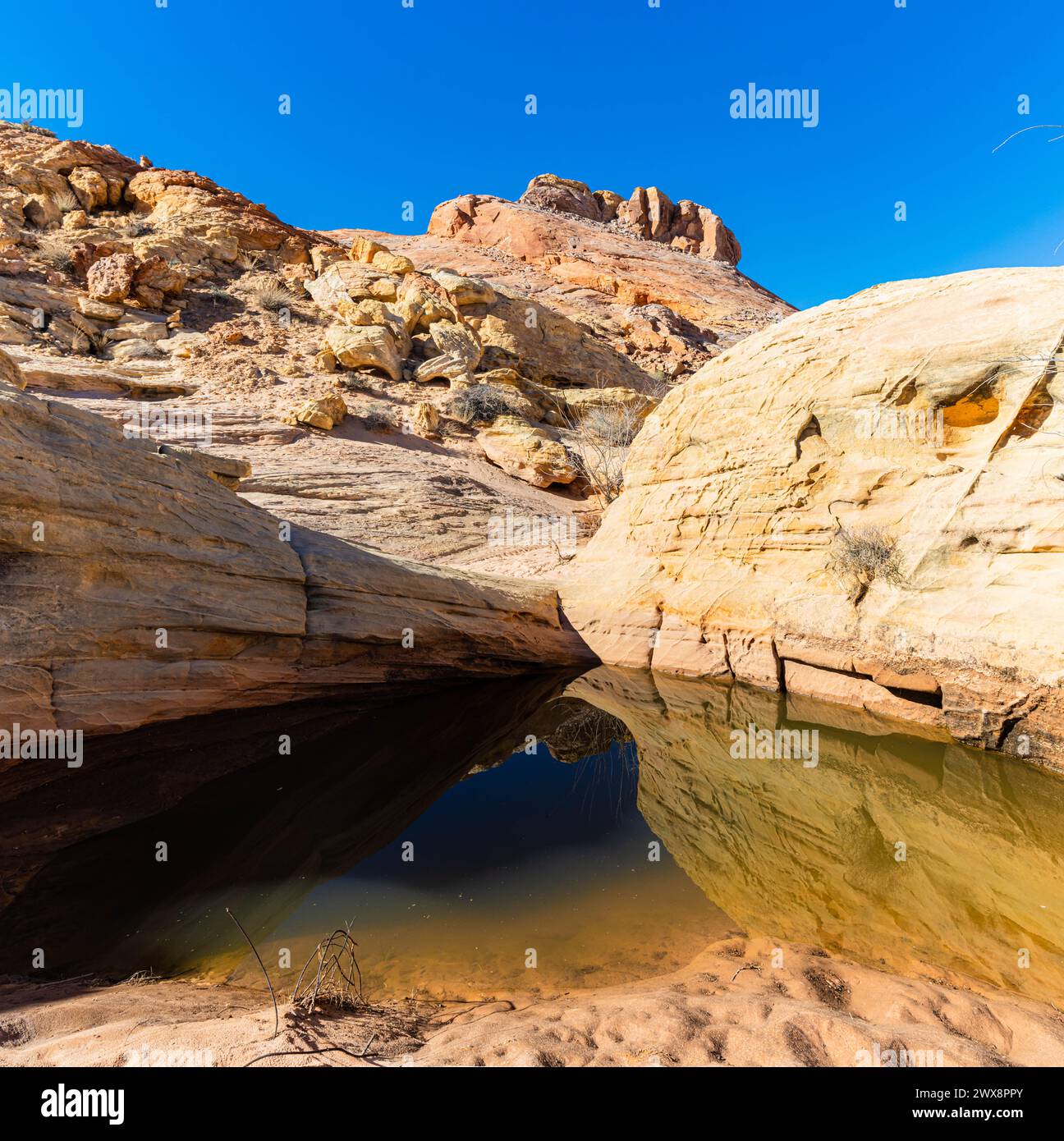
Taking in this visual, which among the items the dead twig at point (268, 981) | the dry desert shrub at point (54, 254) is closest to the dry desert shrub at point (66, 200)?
the dry desert shrub at point (54, 254)

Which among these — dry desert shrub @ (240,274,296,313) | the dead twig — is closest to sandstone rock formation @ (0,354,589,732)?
the dead twig

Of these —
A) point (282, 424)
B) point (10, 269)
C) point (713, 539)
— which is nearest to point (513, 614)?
point (713, 539)

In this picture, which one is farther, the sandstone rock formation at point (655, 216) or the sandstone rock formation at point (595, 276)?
the sandstone rock formation at point (655, 216)

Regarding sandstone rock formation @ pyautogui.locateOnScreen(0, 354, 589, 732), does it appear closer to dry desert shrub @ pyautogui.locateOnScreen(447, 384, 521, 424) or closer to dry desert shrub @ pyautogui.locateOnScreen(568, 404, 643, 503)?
dry desert shrub @ pyautogui.locateOnScreen(568, 404, 643, 503)

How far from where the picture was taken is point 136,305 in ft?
69.8

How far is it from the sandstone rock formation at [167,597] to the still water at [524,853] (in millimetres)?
676

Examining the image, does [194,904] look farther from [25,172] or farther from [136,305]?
[25,172]

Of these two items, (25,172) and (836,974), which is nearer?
(836,974)

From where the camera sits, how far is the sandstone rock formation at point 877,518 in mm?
6590

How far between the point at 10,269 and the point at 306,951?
2581 centimetres

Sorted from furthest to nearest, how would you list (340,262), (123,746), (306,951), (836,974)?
1. (340,262)
2. (123,746)
3. (306,951)
4. (836,974)

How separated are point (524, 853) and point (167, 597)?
4.93 m

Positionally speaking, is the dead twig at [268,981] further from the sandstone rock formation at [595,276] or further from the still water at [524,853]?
the sandstone rock formation at [595,276]

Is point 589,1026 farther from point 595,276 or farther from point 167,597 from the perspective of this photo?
point 595,276
